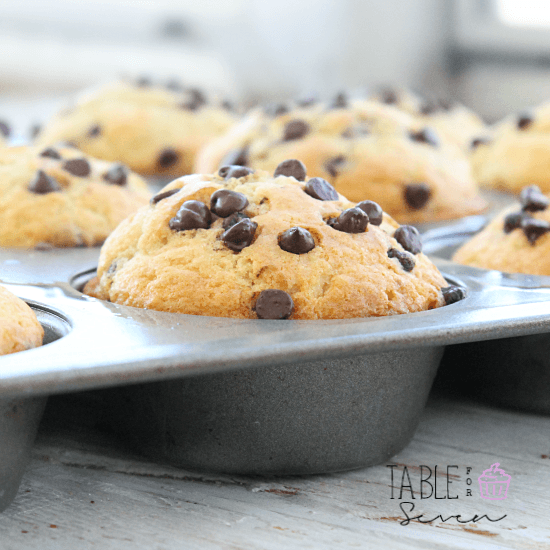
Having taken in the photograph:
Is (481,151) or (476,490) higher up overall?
(481,151)

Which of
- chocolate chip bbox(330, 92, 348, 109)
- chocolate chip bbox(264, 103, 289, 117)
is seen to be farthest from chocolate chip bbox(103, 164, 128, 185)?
chocolate chip bbox(330, 92, 348, 109)

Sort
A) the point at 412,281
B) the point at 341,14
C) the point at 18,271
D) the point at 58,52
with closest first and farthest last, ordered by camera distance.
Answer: the point at 412,281 < the point at 18,271 < the point at 58,52 < the point at 341,14

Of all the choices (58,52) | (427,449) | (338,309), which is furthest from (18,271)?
(58,52)

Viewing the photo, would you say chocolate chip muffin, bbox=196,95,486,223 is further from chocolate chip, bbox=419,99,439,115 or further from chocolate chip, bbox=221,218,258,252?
chocolate chip, bbox=221,218,258,252

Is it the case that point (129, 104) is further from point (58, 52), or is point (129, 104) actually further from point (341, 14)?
point (341, 14)

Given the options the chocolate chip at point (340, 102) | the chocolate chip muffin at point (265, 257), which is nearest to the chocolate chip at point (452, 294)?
the chocolate chip muffin at point (265, 257)

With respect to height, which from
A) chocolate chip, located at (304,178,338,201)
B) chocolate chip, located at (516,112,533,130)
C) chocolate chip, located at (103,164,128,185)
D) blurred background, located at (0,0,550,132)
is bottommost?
chocolate chip, located at (304,178,338,201)

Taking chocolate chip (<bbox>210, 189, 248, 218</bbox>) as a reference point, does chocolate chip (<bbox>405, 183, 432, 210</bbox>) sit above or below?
above
